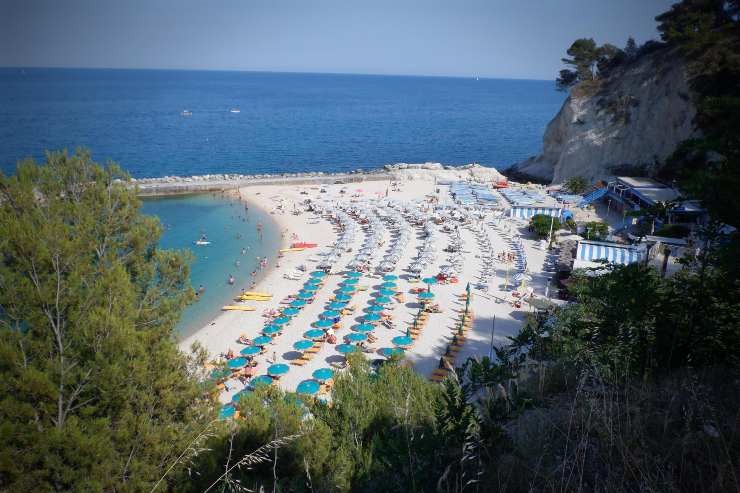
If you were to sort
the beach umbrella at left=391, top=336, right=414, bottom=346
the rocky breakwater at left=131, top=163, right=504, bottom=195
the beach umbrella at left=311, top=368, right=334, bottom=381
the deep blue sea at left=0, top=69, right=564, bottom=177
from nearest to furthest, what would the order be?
1. the beach umbrella at left=311, top=368, right=334, bottom=381
2. the beach umbrella at left=391, top=336, right=414, bottom=346
3. the rocky breakwater at left=131, top=163, right=504, bottom=195
4. the deep blue sea at left=0, top=69, right=564, bottom=177

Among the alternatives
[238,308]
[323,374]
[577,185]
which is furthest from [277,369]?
[577,185]

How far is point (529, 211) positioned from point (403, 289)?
14.8m

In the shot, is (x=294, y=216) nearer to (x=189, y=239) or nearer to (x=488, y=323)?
(x=189, y=239)

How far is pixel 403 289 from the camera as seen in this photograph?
70.8 feet

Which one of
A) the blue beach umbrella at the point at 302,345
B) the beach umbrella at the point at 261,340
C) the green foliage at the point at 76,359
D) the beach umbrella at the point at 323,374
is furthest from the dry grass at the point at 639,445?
the beach umbrella at the point at 261,340

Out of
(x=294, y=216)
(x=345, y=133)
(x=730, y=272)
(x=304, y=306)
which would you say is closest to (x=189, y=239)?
(x=294, y=216)

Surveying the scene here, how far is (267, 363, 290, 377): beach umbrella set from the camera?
48.1ft

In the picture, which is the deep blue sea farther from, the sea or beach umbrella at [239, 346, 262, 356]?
beach umbrella at [239, 346, 262, 356]

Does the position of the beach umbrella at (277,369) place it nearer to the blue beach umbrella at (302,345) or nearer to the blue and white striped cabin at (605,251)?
the blue beach umbrella at (302,345)

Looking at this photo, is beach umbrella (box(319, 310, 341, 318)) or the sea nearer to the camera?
beach umbrella (box(319, 310, 341, 318))

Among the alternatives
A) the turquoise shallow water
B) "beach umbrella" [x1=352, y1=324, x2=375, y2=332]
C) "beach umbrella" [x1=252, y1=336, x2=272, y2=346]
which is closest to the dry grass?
"beach umbrella" [x1=352, y1=324, x2=375, y2=332]

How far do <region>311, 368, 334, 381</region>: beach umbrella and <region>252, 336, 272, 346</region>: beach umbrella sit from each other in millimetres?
3065

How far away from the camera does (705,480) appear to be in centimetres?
322

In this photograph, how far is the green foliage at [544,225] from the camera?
28000 mm
